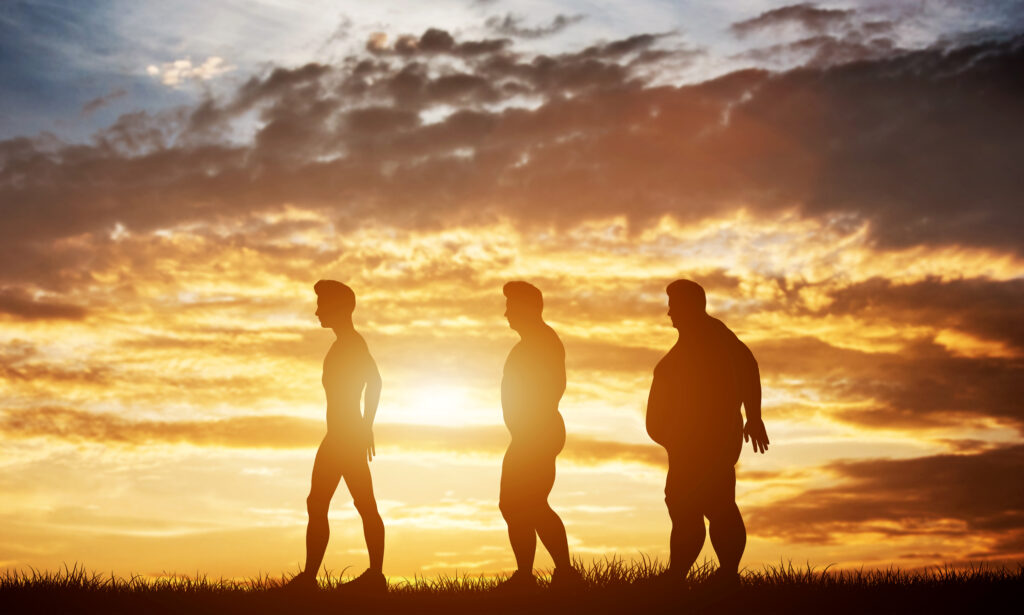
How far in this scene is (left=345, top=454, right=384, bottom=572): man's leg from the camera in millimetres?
15539

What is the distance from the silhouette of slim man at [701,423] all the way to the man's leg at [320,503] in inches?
161

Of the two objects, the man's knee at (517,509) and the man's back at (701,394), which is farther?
the man's knee at (517,509)

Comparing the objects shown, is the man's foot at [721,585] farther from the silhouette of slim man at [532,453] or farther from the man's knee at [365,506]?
the man's knee at [365,506]

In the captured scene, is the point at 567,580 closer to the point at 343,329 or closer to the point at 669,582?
the point at 669,582

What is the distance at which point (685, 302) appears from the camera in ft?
49.7

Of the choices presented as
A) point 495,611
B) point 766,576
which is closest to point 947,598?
point 766,576

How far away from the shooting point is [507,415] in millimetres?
15352

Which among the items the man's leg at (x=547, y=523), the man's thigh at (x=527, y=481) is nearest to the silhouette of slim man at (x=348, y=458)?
the man's thigh at (x=527, y=481)

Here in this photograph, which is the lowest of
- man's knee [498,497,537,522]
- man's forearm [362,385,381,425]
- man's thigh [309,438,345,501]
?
man's knee [498,497,537,522]

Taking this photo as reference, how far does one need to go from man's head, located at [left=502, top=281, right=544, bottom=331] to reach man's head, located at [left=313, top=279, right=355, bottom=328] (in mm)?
2178

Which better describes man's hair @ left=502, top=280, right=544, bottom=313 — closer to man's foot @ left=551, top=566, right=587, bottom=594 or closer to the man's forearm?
the man's forearm

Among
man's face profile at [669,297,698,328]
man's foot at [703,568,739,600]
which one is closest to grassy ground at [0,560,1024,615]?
man's foot at [703,568,739,600]

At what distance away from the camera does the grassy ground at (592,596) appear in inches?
563

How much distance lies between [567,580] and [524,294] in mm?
3623
